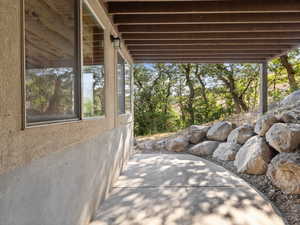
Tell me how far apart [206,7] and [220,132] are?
3957mm

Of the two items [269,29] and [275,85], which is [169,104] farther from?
[269,29]

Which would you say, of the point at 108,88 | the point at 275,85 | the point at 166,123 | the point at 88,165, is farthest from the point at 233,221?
the point at 275,85

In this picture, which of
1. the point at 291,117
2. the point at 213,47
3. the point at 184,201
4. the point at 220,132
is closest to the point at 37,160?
the point at 184,201

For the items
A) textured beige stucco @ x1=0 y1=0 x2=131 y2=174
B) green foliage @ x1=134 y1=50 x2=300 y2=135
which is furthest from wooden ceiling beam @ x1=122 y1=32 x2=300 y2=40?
green foliage @ x1=134 y1=50 x2=300 y2=135

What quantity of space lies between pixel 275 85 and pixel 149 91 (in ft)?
24.4

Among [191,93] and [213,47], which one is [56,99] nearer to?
[213,47]

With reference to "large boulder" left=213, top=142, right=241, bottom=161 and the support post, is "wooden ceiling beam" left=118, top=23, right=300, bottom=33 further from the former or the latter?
the support post

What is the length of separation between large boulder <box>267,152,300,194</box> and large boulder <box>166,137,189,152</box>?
316 cm

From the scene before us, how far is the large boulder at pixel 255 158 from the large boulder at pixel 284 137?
174 mm

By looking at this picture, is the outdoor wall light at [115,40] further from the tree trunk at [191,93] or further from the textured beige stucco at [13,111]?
the tree trunk at [191,93]

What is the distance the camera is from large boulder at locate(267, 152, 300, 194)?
305 cm

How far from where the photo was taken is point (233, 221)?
251cm

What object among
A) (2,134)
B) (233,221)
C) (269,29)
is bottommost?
(233,221)

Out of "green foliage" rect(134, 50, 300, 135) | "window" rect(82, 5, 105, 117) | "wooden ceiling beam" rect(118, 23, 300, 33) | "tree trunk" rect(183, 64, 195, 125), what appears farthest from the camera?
"tree trunk" rect(183, 64, 195, 125)
